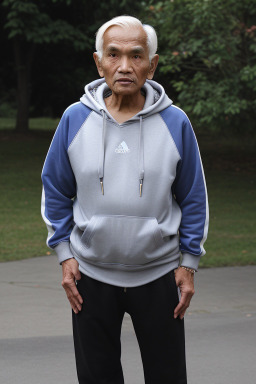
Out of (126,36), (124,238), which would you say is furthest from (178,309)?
(126,36)

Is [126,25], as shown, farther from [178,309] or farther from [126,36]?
[178,309]

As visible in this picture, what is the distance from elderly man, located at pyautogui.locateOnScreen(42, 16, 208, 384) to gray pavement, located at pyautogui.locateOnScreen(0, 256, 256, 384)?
5.57 feet

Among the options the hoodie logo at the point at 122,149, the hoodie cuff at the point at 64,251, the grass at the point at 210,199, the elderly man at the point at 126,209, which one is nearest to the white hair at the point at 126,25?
the elderly man at the point at 126,209

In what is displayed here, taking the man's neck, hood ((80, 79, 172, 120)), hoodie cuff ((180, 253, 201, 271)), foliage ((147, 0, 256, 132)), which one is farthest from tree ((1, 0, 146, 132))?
hoodie cuff ((180, 253, 201, 271))

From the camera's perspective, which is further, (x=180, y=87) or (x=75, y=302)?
(x=180, y=87)

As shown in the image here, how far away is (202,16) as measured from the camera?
14555 millimetres

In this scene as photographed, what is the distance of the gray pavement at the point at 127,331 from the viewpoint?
16.3ft

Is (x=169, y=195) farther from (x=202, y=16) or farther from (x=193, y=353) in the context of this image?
(x=202, y=16)

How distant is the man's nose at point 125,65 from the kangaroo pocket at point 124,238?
21.2 inches

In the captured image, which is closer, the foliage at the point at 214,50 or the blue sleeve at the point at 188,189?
the blue sleeve at the point at 188,189

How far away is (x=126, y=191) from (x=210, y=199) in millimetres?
11178

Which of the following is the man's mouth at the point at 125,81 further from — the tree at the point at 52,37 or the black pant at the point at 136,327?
the tree at the point at 52,37

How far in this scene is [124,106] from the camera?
3199mm

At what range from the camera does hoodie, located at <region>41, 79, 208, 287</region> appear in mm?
3068
